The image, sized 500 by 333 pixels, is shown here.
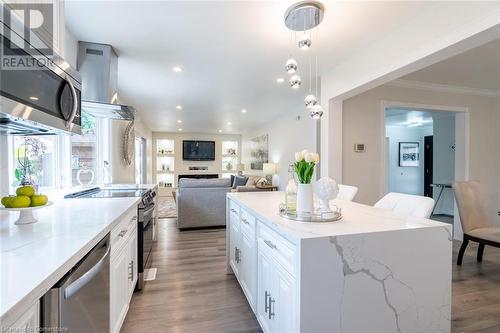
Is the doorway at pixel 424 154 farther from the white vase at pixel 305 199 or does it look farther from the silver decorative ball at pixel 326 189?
the white vase at pixel 305 199

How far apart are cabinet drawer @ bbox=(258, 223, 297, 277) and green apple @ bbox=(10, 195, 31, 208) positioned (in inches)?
51.1

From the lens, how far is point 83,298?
102 centimetres

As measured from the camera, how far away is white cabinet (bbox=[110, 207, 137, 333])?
4.87 ft

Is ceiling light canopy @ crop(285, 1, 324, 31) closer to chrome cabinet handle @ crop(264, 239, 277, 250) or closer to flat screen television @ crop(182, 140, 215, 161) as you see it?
chrome cabinet handle @ crop(264, 239, 277, 250)

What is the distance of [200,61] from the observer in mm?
3154

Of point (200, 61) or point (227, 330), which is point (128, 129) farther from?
point (227, 330)

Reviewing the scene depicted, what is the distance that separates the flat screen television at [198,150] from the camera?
991cm

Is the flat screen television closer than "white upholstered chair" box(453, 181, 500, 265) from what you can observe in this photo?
No

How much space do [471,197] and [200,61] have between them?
149 inches

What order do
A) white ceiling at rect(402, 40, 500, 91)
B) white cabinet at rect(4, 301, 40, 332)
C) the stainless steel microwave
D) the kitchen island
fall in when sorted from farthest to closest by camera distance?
white ceiling at rect(402, 40, 500, 91)
the kitchen island
the stainless steel microwave
white cabinet at rect(4, 301, 40, 332)

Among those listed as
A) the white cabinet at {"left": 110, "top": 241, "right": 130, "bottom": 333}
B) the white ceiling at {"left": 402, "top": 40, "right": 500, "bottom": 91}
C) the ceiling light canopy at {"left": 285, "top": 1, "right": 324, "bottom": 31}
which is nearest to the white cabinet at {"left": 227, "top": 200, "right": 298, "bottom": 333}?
the white cabinet at {"left": 110, "top": 241, "right": 130, "bottom": 333}

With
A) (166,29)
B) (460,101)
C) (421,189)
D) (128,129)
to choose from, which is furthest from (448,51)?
(421,189)

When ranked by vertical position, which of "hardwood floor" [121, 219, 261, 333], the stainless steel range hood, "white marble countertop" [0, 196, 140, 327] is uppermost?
the stainless steel range hood

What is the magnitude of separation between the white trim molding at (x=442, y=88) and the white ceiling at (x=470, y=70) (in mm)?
78
